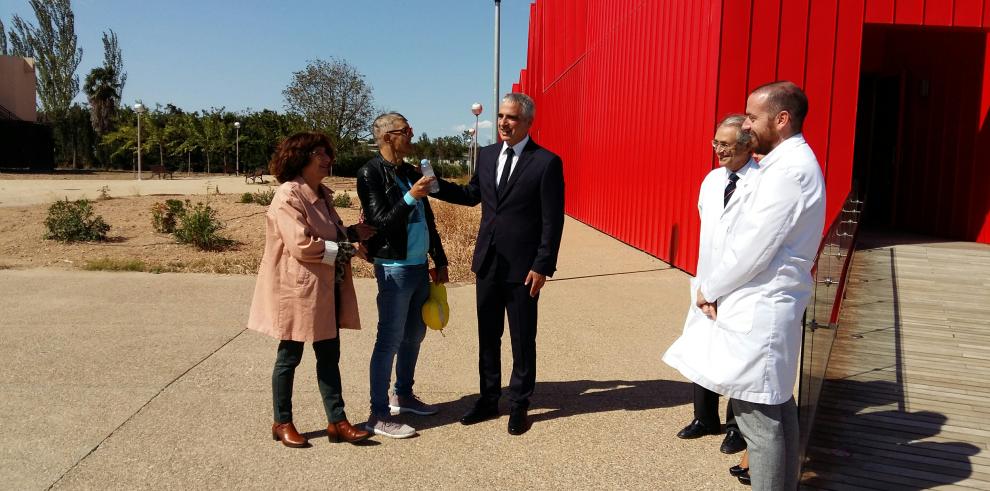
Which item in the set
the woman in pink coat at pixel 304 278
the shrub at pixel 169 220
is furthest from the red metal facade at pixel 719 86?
the shrub at pixel 169 220

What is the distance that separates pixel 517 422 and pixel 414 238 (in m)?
1.12

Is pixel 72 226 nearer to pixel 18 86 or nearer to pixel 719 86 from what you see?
pixel 719 86

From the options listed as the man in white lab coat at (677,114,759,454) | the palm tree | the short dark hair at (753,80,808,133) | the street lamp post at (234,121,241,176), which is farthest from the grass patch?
the palm tree

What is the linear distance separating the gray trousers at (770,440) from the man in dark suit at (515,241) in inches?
55.0

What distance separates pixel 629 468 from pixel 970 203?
811 centimetres

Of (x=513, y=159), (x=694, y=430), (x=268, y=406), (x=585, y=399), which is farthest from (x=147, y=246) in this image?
(x=694, y=430)

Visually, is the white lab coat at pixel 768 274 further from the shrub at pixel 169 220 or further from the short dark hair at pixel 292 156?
the shrub at pixel 169 220

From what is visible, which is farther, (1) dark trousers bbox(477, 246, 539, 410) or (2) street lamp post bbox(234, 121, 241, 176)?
(2) street lamp post bbox(234, 121, 241, 176)

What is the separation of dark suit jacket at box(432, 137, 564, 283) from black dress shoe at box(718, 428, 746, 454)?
121 centimetres

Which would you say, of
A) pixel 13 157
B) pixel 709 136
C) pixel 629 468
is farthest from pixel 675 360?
pixel 13 157

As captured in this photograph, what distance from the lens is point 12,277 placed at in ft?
27.0

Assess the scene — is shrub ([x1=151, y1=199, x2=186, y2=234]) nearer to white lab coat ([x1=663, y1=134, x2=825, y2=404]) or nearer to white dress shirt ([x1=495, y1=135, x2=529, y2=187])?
white dress shirt ([x1=495, y1=135, x2=529, y2=187])

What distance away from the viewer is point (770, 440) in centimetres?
269

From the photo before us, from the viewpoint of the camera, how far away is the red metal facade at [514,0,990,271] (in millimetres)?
8617
